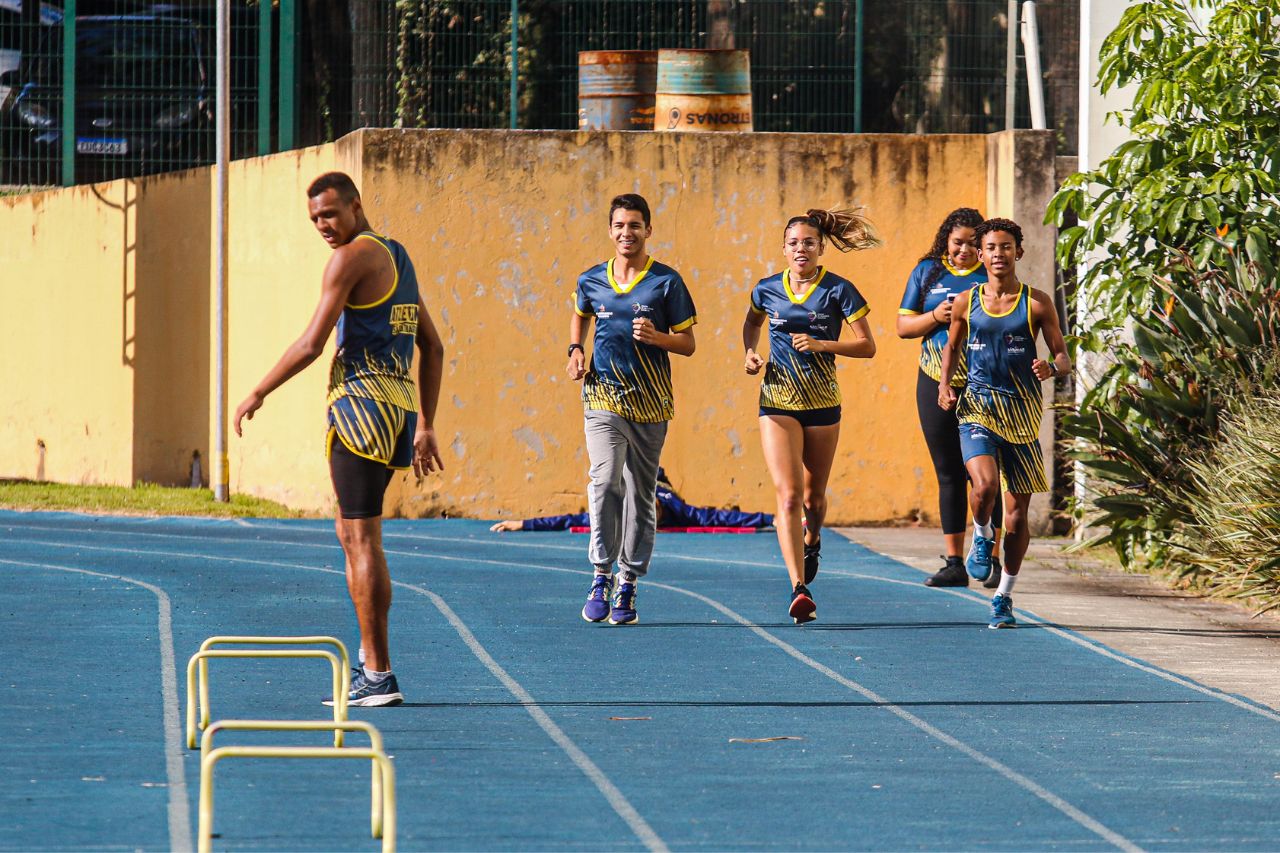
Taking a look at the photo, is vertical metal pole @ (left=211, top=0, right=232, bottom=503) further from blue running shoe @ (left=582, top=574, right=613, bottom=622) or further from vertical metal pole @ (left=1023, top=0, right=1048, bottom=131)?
blue running shoe @ (left=582, top=574, right=613, bottom=622)

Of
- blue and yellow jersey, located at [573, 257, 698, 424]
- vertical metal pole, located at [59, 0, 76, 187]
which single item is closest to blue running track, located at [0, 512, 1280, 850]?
blue and yellow jersey, located at [573, 257, 698, 424]

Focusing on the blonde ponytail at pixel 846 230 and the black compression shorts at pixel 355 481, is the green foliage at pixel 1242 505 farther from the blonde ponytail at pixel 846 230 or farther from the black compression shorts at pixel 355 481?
the black compression shorts at pixel 355 481

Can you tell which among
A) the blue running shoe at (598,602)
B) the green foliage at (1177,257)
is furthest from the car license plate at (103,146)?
the blue running shoe at (598,602)

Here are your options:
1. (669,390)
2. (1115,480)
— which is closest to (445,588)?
(669,390)

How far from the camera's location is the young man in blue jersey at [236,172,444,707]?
7.62 metres

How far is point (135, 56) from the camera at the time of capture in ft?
62.0

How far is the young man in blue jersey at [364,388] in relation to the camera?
300 inches

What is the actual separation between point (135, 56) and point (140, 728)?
12.7 metres

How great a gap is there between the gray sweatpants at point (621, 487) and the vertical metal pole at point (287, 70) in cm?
814

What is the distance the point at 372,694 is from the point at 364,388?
1.16m

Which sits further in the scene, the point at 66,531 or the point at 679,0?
the point at 679,0

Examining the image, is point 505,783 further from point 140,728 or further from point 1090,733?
point 1090,733

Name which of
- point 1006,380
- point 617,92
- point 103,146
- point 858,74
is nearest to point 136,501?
point 103,146

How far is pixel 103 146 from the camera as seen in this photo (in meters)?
19.2
